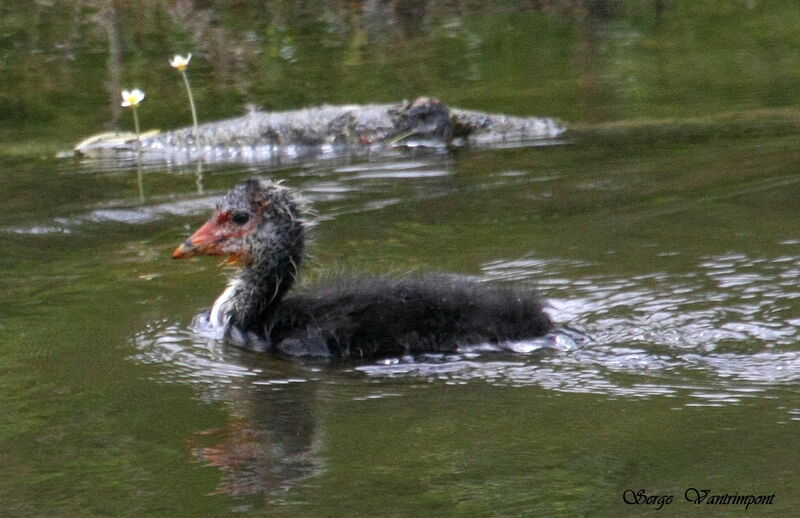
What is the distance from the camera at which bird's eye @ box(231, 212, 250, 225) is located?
681 cm

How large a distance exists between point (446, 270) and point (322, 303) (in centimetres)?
139

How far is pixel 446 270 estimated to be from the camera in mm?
7805

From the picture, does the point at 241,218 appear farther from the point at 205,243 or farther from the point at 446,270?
the point at 446,270

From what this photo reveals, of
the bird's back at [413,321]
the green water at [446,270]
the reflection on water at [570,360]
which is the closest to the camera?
the green water at [446,270]

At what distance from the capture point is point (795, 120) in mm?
11477

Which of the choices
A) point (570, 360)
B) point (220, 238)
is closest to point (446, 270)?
point (220, 238)

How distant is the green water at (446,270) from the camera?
4.83 meters

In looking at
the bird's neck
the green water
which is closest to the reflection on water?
the green water

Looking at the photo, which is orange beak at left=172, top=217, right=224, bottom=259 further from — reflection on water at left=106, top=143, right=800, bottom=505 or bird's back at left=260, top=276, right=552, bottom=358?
bird's back at left=260, top=276, right=552, bottom=358

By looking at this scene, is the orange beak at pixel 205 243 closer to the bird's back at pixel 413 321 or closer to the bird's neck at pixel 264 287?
the bird's neck at pixel 264 287

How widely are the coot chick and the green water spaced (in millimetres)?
148

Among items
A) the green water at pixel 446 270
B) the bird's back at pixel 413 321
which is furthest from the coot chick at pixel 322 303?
the green water at pixel 446 270

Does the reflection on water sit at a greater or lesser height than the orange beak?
lesser

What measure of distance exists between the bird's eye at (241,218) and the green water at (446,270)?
0.60m
